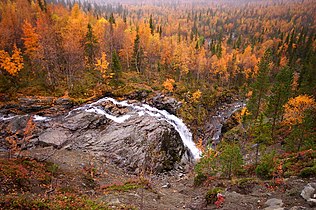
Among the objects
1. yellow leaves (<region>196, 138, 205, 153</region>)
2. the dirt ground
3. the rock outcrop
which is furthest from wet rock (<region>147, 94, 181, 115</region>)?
the dirt ground

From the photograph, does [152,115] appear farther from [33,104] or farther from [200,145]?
[33,104]

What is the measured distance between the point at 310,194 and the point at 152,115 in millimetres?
29683

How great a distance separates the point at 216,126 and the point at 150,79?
78.5 feet

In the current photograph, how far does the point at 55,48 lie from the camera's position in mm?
43125

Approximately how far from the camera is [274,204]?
13.6 m

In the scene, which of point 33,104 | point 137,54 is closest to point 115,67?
point 137,54

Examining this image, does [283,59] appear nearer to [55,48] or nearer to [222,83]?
[222,83]

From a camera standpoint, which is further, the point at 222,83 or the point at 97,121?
the point at 222,83

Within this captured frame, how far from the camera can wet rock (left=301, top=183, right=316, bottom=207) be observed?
12405 mm

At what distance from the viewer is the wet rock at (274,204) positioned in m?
13.0

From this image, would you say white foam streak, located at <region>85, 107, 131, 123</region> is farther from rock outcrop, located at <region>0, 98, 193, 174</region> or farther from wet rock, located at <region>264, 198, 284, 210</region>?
wet rock, located at <region>264, 198, 284, 210</region>

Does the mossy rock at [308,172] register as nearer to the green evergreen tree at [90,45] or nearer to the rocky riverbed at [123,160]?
the rocky riverbed at [123,160]

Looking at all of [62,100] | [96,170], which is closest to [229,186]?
[96,170]

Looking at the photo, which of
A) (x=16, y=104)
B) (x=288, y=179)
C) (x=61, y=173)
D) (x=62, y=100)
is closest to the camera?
(x=288, y=179)
